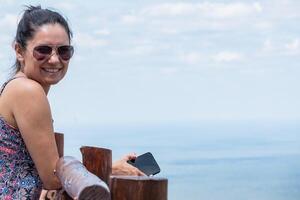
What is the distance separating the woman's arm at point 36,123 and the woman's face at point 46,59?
0.17 meters

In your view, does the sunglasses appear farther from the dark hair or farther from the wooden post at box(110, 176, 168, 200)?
the wooden post at box(110, 176, 168, 200)

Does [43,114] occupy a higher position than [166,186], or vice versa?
[43,114]

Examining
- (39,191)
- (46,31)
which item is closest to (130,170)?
(39,191)

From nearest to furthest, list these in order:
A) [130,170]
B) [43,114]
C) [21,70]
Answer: [43,114] → [21,70] → [130,170]

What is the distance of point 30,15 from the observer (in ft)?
14.5

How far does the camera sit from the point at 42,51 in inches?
170

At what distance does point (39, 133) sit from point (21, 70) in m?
0.44

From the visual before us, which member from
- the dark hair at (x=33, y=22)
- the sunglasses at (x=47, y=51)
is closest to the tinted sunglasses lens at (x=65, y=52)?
the sunglasses at (x=47, y=51)

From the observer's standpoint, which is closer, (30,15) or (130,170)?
(30,15)

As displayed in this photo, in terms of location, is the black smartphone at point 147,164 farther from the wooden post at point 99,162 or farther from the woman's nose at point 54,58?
the woman's nose at point 54,58

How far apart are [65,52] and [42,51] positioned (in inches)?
4.9

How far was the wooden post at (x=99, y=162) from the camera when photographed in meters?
4.60

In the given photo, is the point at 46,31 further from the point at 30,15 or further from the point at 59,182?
the point at 59,182

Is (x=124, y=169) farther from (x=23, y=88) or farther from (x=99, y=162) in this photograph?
(x=23, y=88)
